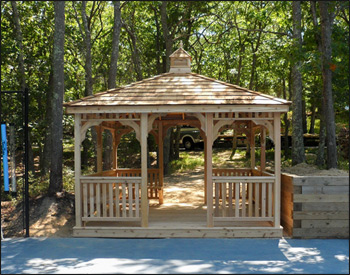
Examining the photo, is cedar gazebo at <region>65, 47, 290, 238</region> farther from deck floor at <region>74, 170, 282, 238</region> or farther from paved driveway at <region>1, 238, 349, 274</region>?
paved driveway at <region>1, 238, 349, 274</region>

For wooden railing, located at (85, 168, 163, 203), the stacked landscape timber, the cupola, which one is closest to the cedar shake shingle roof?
the cupola

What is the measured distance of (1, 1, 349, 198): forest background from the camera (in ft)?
33.1

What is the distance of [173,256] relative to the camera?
6480 millimetres

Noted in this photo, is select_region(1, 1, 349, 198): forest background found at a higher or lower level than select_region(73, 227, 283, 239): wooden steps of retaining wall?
higher

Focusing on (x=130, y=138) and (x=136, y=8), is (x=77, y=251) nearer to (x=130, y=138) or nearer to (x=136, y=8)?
(x=130, y=138)

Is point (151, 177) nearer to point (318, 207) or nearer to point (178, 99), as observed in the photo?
point (178, 99)

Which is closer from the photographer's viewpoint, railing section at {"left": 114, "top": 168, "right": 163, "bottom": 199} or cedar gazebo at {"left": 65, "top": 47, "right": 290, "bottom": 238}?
cedar gazebo at {"left": 65, "top": 47, "right": 290, "bottom": 238}

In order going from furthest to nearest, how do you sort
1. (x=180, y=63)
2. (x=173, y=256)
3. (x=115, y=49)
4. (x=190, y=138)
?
(x=190, y=138) → (x=115, y=49) → (x=180, y=63) → (x=173, y=256)

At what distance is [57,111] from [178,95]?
3574 mm

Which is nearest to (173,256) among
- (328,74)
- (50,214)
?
(50,214)

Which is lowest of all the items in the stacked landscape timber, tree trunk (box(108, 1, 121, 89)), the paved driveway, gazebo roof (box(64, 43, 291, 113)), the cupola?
the paved driveway

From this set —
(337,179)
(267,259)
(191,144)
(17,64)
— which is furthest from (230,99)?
(191,144)

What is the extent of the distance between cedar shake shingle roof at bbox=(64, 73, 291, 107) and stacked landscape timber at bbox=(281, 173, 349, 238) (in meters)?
1.63

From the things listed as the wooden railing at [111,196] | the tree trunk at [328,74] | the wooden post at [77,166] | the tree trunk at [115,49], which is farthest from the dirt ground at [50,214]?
the tree trunk at [115,49]
